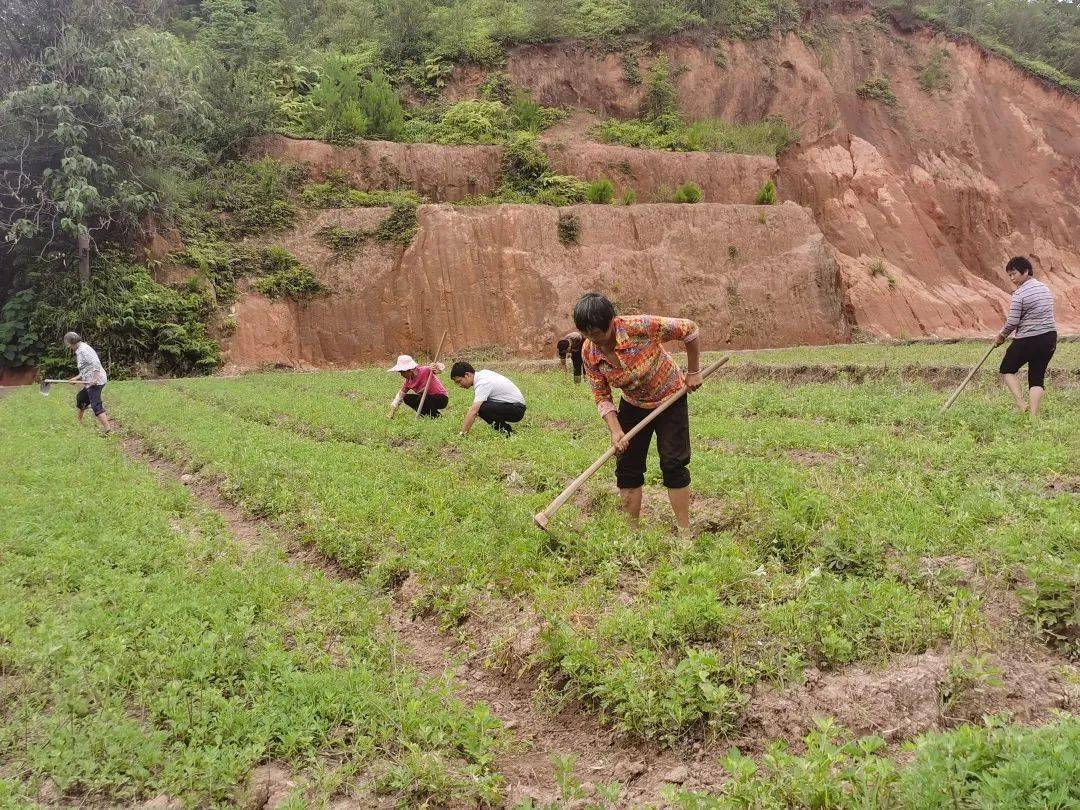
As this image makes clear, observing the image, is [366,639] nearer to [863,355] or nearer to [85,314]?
[863,355]

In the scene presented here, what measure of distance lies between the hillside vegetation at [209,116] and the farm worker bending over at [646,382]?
69.2 ft

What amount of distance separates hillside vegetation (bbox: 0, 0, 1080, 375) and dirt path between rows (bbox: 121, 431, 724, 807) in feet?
70.8

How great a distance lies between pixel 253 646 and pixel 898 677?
3.52m

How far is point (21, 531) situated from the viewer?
5.98m

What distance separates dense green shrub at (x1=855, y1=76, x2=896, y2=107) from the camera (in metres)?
37.2

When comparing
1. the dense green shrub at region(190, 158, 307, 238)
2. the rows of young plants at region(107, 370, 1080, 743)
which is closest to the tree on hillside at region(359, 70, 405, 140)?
the dense green shrub at region(190, 158, 307, 238)

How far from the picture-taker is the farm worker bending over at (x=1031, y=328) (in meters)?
8.90

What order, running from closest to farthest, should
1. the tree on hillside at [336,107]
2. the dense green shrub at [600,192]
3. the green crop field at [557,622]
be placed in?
the green crop field at [557,622] < the dense green shrub at [600,192] < the tree on hillside at [336,107]

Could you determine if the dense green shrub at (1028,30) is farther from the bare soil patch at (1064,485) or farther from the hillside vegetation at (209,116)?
the bare soil patch at (1064,485)

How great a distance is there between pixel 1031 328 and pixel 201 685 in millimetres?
10085

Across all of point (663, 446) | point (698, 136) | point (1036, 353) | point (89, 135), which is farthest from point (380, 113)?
point (663, 446)

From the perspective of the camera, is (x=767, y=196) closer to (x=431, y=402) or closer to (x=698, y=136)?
(x=698, y=136)

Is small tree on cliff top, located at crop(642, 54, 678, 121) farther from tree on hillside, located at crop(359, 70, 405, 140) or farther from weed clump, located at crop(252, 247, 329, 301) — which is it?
weed clump, located at crop(252, 247, 329, 301)

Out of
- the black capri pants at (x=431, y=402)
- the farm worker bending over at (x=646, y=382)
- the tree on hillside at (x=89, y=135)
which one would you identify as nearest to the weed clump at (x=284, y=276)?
the tree on hillside at (x=89, y=135)
